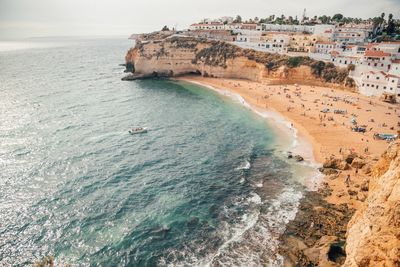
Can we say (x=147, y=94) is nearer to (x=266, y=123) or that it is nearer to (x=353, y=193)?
(x=266, y=123)

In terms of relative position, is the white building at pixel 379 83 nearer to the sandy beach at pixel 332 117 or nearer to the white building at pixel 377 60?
the sandy beach at pixel 332 117

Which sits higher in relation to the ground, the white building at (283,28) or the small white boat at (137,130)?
the white building at (283,28)

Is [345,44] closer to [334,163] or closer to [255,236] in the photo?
[334,163]

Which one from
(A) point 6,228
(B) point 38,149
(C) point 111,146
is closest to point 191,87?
(C) point 111,146

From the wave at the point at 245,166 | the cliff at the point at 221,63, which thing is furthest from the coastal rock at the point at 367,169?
the cliff at the point at 221,63

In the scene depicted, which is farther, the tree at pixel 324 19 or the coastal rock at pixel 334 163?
the tree at pixel 324 19

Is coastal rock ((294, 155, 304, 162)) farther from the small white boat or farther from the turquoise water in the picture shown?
the small white boat
